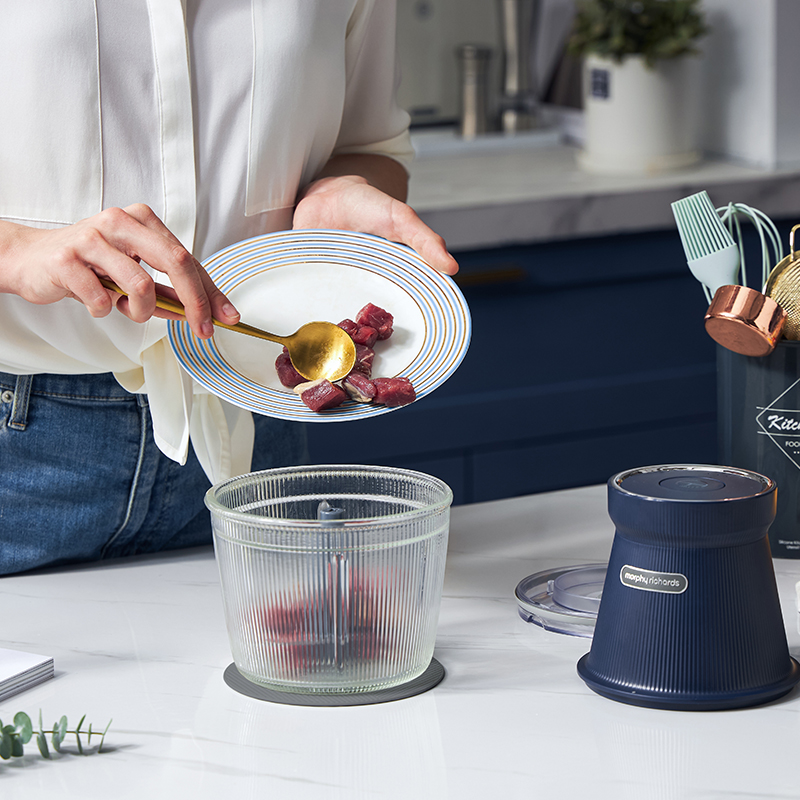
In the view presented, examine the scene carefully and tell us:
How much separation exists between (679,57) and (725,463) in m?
1.58

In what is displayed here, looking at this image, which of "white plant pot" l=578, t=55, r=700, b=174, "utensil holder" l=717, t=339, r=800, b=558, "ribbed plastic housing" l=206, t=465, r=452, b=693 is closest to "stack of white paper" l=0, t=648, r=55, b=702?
"ribbed plastic housing" l=206, t=465, r=452, b=693

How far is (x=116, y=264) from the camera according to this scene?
0.81m

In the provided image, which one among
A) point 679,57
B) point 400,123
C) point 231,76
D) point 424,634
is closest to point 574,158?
point 679,57

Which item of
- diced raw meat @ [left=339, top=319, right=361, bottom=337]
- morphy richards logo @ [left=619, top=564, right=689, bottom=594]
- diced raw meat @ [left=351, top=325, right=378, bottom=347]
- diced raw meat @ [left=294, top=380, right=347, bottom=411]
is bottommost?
morphy richards logo @ [left=619, top=564, right=689, bottom=594]

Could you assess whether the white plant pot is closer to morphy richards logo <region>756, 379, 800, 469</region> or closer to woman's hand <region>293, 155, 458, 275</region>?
woman's hand <region>293, 155, 458, 275</region>

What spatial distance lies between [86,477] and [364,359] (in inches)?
11.9

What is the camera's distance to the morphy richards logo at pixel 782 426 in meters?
0.98

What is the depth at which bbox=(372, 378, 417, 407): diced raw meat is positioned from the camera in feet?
3.05

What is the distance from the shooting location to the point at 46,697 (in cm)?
77

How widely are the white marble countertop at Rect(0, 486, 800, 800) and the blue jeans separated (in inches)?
6.0

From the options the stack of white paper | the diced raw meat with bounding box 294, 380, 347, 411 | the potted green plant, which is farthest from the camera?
the potted green plant

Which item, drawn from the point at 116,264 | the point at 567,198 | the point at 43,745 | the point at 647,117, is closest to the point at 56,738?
the point at 43,745

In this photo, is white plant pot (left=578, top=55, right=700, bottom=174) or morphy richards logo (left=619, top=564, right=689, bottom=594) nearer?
morphy richards logo (left=619, top=564, right=689, bottom=594)

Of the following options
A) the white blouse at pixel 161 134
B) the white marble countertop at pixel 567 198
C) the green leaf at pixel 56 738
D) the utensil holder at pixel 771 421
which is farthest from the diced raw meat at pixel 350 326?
the white marble countertop at pixel 567 198
